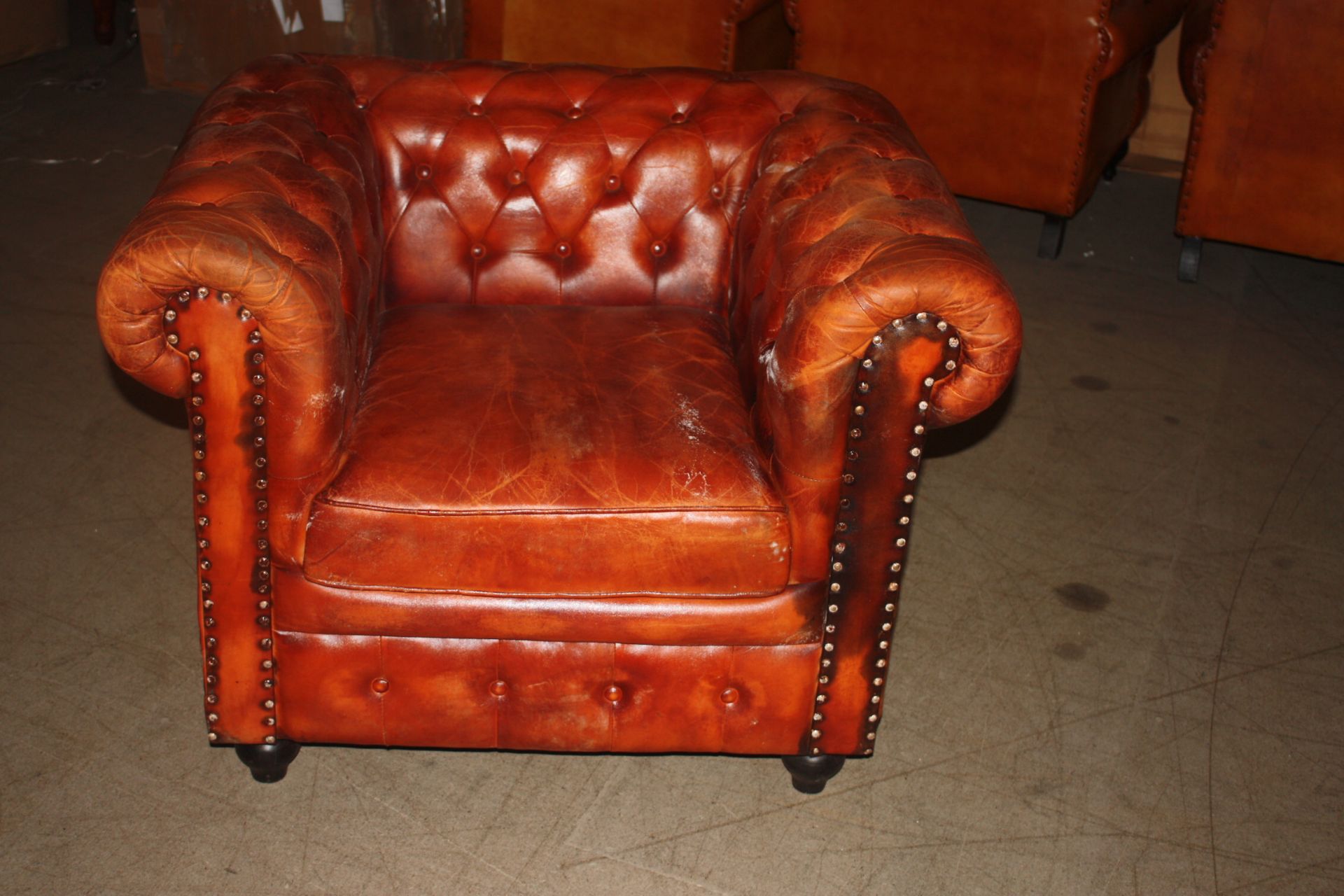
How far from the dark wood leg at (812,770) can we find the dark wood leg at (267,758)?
27.6 inches

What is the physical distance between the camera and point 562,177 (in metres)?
2.13

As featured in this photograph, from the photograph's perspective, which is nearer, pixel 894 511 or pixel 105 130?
pixel 894 511

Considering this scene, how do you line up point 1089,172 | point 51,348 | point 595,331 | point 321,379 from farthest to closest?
point 1089,172, point 51,348, point 595,331, point 321,379

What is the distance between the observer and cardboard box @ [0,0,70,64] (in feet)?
15.6

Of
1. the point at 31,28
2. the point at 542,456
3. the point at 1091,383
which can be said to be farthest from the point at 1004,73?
the point at 31,28

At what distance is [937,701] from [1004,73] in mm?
1965

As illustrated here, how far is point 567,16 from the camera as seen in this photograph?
363 centimetres

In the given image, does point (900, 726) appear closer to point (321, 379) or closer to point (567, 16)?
point (321, 379)

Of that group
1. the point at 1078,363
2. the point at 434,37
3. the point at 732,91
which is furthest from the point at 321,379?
the point at 434,37

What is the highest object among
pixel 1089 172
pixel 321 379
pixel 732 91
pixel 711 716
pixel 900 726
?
pixel 732 91

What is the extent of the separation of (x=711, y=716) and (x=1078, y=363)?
1701 mm

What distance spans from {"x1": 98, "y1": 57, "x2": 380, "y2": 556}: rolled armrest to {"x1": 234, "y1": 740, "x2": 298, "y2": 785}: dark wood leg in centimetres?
32

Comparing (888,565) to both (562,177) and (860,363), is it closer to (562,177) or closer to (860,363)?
(860,363)

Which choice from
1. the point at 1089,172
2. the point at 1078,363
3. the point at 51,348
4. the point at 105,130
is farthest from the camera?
the point at 105,130
